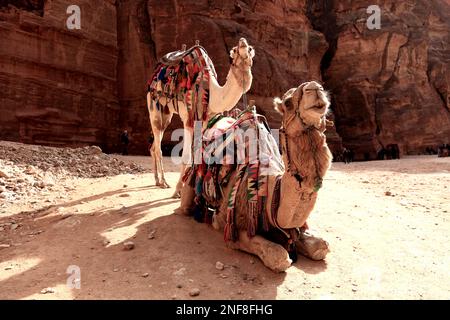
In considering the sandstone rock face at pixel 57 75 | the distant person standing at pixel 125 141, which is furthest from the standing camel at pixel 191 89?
the sandstone rock face at pixel 57 75

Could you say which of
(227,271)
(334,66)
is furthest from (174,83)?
(334,66)

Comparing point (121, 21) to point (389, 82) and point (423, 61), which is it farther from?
point (423, 61)

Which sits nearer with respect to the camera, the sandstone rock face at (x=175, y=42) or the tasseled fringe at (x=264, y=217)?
the tasseled fringe at (x=264, y=217)

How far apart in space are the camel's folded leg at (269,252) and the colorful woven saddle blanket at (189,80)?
8.04 feet

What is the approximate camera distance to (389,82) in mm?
26312

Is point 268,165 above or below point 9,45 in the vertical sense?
below

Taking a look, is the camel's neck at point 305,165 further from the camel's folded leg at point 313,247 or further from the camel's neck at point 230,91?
the camel's neck at point 230,91

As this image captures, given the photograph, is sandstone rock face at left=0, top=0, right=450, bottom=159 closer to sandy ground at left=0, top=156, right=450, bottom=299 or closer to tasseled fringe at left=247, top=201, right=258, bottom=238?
sandy ground at left=0, top=156, right=450, bottom=299

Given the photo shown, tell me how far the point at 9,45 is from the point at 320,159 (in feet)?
55.6

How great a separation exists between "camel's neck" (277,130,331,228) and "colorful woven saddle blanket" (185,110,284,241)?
1.37 ft

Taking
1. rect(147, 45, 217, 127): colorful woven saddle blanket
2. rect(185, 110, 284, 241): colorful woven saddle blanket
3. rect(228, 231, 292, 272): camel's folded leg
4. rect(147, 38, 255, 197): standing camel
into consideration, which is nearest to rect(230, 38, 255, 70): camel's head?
rect(147, 38, 255, 197): standing camel

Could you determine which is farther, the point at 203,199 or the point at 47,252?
the point at 203,199

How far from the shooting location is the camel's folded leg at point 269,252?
2904 mm

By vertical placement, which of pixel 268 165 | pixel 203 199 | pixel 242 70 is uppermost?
pixel 242 70
